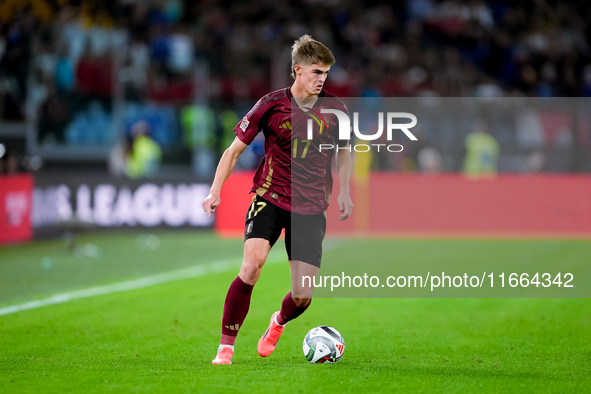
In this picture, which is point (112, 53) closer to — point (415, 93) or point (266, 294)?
point (415, 93)

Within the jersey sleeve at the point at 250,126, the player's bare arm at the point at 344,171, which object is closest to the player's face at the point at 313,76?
the jersey sleeve at the point at 250,126

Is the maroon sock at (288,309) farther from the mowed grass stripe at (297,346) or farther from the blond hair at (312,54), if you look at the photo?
the blond hair at (312,54)

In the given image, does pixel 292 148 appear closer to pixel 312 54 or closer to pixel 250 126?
pixel 250 126

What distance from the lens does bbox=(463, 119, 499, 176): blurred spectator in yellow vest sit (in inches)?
603

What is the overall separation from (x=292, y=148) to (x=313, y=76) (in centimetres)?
51

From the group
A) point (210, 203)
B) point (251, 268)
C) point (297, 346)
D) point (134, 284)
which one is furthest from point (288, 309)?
point (134, 284)

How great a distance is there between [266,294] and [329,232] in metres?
6.54

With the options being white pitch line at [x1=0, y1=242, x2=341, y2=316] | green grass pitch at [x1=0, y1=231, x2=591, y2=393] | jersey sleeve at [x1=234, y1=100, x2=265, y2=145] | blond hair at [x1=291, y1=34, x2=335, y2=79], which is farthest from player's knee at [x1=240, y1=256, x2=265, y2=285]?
white pitch line at [x1=0, y1=242, x2=341, y2=316]

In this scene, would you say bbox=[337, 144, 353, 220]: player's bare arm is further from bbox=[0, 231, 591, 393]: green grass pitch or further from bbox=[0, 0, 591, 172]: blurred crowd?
bbox=[0, 0, 591, 172]: blurred crowd

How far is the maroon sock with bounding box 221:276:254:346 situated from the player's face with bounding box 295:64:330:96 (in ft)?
4.31

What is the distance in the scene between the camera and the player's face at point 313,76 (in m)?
4.86

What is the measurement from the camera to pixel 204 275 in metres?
9.82

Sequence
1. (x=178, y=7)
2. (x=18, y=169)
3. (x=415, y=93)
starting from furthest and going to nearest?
(x=178, y=7) → (x=415, y=93) → (x=18, y=169)

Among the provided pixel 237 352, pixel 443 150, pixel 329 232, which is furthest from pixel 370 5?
pixel 237 352
